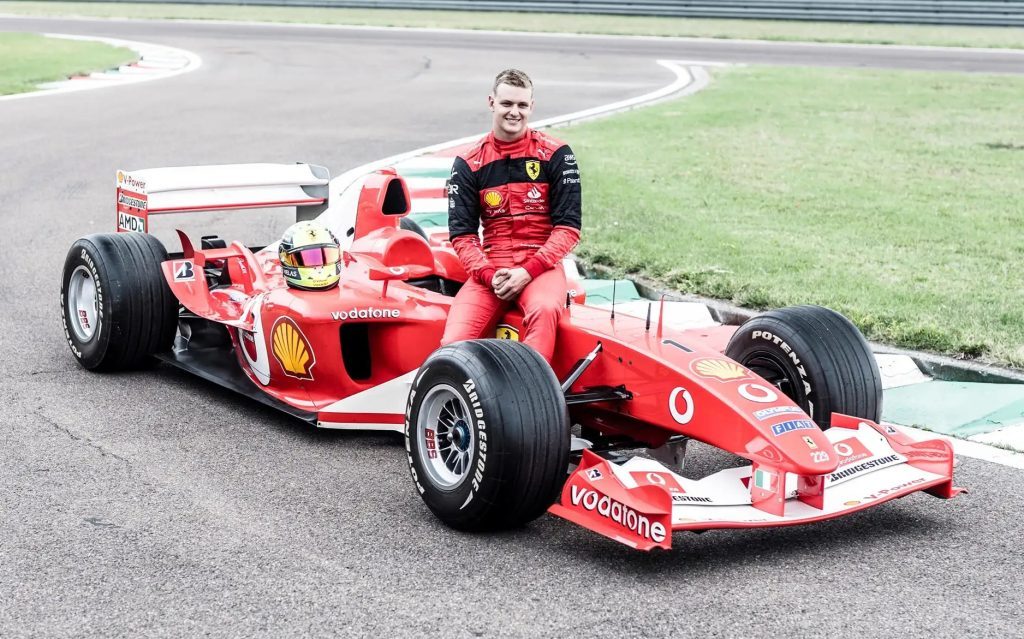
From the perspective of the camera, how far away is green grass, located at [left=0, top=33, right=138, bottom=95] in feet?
74.3

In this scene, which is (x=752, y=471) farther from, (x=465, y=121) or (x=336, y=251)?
(x=465, y=121)

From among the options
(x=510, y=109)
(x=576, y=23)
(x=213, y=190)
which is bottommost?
(x=213, y=190)

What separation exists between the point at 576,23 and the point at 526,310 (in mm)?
31808

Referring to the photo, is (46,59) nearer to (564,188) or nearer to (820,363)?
(564,188)

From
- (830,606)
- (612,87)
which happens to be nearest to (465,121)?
(612,87)

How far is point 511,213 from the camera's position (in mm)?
6160

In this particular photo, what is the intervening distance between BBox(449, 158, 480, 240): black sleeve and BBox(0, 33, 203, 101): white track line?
52.3ft

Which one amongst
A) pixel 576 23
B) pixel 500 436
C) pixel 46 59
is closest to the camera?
pixel 500 436

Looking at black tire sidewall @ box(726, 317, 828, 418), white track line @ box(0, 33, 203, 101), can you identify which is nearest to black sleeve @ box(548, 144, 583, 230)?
black tire sidewall @ box(726, 317, 828, 418)

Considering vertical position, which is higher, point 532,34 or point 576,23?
point 576,23

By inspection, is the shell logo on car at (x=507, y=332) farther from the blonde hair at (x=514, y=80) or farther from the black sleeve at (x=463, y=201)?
the blonde hair at (x=514, y=80)

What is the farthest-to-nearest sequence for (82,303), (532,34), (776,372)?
(532,34) < (82,303) < (776,372)

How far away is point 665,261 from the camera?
946 centimetres

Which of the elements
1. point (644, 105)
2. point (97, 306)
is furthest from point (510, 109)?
point (644, 105)
